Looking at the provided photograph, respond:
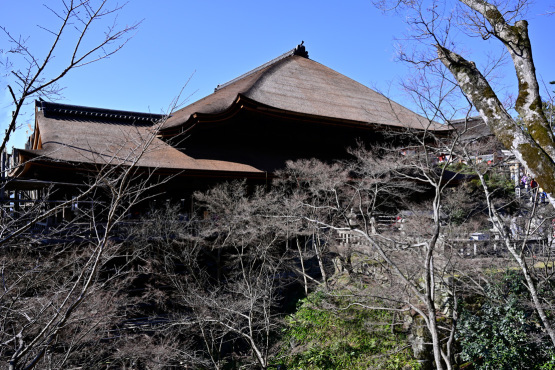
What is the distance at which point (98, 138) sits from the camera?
1127cm

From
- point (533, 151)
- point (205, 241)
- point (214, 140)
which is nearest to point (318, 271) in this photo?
point (205, 241)

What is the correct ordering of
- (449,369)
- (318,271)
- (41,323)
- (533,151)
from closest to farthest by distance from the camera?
(533,151)
(41,323)
(449,369)
(318,271)

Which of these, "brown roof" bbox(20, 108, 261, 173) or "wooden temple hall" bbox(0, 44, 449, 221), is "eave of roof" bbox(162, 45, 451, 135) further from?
"brown roof" bbox(20, 108, 261, 173)

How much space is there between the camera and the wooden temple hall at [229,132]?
397 inches

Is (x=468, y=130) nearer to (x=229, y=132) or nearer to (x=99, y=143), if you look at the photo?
(x=229, y=132)

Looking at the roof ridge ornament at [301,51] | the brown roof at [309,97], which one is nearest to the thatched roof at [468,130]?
the brown roof at [309,97]

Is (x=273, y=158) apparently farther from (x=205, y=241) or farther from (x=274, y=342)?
(x=274, y=342)

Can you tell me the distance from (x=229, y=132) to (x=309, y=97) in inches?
132

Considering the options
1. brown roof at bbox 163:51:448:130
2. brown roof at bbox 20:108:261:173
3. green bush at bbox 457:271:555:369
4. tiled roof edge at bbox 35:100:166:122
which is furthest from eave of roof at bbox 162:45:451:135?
green bush at bbox 457:271:555:369

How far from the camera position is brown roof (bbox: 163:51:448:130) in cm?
1273

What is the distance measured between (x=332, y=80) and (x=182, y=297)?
11545 mm

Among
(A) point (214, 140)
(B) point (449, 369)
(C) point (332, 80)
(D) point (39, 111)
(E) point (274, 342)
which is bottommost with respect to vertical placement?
(E) point (274, 342)

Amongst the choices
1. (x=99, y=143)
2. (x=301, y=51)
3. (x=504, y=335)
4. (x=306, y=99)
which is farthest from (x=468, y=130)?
(x=301, y=51)

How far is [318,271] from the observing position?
12164 mm
